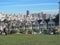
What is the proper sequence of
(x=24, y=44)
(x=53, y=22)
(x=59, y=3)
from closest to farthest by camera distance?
(x=24, y=44)
(x=59, y=3)
(x=53, y=22)

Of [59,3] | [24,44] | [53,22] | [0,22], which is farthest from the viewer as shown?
[0,22]

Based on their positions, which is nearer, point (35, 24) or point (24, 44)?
point (24, 44)

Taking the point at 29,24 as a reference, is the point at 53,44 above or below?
above

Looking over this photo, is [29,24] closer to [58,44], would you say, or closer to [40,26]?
[40,26]

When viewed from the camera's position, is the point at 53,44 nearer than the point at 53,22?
Yes

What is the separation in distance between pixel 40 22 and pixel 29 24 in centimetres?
501

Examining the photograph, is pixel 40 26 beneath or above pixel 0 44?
beneath

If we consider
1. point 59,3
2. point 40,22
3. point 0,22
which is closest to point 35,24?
point 40,22

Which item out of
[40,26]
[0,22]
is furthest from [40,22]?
[0,22]

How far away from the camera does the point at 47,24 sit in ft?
292

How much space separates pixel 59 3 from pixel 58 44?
5806 centimetres

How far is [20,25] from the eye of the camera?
300 feet

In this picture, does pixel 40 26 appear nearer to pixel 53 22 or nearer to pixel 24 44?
pixel 53 22

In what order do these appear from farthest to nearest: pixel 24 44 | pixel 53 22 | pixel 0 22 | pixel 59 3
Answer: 1. pixel 0 22
2. pixel 53 22
3. pixel 59 3
4. pixel 24 44
